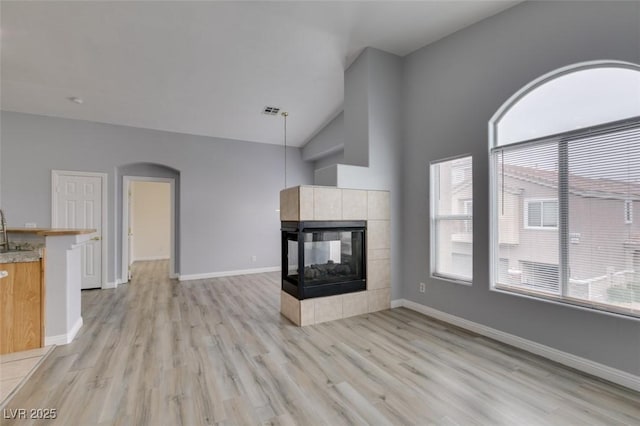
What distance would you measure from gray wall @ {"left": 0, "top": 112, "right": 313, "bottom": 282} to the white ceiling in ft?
1.38

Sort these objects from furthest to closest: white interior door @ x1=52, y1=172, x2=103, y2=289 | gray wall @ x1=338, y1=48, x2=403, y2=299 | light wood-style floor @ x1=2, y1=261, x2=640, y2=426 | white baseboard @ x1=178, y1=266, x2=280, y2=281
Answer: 1. white baseboard @ x1=178, y1=266, x2=280, y2=281
2. white interior door @ x1=52, y1=172, x2=103, y2=289
3. gray wall @ x1=338, y1=48, x2=403, y2=299
4. light wood-style floor @ x1=2, y1=261, x2=640, y2=426

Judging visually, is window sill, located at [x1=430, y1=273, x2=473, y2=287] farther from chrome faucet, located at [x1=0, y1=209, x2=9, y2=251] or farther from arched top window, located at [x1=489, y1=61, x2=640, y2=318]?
chrome faucet, located at [x1=0, y1=209, x2=9, y2=251]

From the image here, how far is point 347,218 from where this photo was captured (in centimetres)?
395

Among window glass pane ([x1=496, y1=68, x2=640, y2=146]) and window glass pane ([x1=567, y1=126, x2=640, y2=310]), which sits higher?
window glass pane ([x1=496, y1=68, x2=640, y2=146])

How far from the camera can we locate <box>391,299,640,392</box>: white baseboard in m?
2.29

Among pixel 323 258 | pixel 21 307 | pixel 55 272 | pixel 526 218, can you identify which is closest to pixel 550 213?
pixel 526 218

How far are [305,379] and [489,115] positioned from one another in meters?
3.35

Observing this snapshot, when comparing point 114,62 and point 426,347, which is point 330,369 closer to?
point 426,347

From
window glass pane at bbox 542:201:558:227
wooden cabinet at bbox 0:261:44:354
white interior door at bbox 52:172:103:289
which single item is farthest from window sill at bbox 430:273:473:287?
white interior door at bbox 52:172:103:289

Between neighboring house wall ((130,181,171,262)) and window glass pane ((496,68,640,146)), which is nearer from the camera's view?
window glass pane ((496,68,640,146))

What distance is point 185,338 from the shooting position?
→ 3225mm

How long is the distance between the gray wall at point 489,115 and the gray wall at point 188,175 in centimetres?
387

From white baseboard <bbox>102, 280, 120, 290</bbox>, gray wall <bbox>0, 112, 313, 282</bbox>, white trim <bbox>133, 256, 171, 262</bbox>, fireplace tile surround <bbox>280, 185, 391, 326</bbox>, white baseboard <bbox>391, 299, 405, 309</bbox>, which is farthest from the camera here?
white trim <bbox>133, 256, 171, 262</bbox>

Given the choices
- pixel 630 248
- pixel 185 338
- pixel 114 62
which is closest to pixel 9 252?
pixel 185 338
